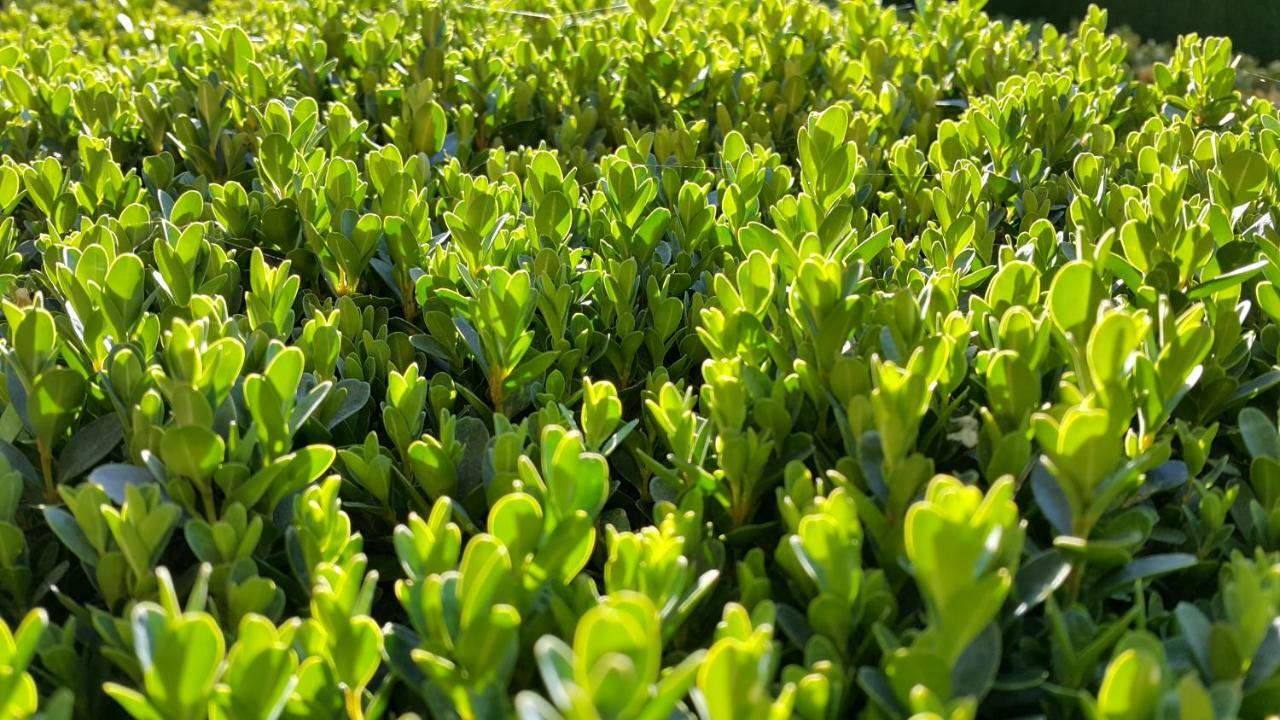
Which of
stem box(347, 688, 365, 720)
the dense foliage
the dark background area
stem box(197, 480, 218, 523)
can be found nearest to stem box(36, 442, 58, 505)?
the dense foliage

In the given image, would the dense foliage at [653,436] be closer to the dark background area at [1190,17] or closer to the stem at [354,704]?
the stem at [354,704]

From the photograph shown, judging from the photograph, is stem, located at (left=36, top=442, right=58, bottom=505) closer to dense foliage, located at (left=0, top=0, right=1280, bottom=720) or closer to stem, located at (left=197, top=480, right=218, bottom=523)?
dense foliage, located at (left=0, top=0, right=1280, bottom=720)

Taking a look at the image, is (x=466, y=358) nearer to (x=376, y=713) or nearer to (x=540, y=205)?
(x=540, y=205)

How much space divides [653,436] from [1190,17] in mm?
6221

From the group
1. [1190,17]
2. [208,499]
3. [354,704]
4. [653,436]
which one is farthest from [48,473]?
[1190,17]

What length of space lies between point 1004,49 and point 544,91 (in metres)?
1.53

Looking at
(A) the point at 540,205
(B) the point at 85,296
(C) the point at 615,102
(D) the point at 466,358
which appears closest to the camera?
(B) the point at 85,296

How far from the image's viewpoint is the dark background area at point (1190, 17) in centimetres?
600

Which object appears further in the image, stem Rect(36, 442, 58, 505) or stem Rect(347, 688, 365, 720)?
stem Rect(36, 442, 58, 505)

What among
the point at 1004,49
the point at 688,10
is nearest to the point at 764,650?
the point at 1004,49

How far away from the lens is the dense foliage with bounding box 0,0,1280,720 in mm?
1164

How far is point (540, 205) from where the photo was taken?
2.20m

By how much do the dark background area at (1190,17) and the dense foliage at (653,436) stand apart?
388 centimetres

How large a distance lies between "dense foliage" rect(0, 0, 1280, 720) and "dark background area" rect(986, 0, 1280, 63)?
3885 mm
